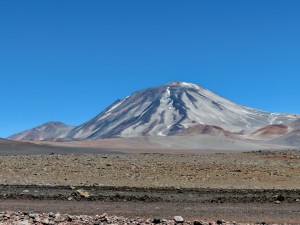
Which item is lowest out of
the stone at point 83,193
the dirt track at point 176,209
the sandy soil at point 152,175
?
the dirt track at point 176,209

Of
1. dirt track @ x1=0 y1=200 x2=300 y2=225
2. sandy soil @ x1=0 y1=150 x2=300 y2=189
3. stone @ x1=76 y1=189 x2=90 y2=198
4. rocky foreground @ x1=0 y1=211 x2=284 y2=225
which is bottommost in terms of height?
dirt track @ x1=0 y1=200 x2=300 y2=225

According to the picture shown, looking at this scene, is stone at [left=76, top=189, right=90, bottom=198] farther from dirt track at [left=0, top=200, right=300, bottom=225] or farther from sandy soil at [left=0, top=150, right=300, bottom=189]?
sandy soil at [left=0, top=150, right=300, bottom=189]

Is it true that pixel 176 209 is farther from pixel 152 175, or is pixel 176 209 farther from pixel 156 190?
pixel 152 175

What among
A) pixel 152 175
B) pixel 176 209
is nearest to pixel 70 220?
pixel 176 209

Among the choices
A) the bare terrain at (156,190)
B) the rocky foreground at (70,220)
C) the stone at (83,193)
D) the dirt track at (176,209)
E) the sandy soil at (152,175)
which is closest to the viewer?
the rocky foreground at (70,220)

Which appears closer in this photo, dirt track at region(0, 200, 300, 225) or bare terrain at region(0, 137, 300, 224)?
dirt track at region(0, 200, 300, 225)

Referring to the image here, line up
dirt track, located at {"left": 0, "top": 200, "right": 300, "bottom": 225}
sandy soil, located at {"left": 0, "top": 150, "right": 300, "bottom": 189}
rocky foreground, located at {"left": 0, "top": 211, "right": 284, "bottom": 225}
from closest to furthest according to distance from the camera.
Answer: rocky foreground, located at {"left": 0, "top": 211, "right": 284, "bottom": 225} → dirt track, located at {"left": 0, "top": 200, "right": 300, "bottom": 225} → sandy soil, located at {"left": 0, "top": 150, "right": 300, "bottom": 189}

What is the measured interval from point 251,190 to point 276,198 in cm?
177

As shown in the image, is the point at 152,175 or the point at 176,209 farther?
the point at 152,175

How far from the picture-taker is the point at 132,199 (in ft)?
48.0

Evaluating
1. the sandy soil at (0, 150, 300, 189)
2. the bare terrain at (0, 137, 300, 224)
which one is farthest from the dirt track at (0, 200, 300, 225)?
the sandy soil at (0, 150, 300, 189)

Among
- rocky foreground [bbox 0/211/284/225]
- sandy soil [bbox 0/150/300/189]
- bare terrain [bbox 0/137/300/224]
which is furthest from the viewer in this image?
sandy soil [bbox 0/150/300/189]

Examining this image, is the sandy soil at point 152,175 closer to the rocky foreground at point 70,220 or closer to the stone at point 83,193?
the stone at point 83,193

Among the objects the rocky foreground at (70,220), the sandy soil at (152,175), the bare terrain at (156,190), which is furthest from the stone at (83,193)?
the rocky foreground at (70,220)
